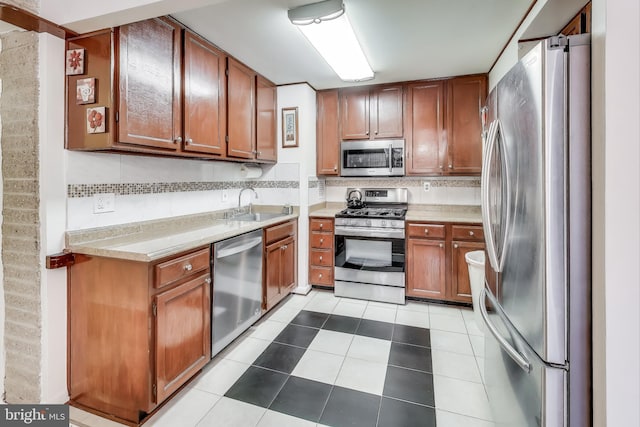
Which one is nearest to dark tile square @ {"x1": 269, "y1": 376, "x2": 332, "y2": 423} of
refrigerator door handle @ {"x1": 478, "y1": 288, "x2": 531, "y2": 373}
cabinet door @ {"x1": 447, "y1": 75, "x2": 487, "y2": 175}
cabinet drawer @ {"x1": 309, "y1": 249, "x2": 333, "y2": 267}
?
refrigerator door handle @ {"x1": 478, "y1": 288, "x2": 531, "y2": 373}

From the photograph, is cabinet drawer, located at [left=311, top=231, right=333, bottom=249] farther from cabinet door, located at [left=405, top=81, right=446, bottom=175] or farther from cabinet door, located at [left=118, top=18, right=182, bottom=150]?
cabinet door, located at [left=118, top=18, right=182, bottom=150]

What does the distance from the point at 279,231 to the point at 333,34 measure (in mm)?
1750

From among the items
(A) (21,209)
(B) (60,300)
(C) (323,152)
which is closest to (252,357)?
(B) (60,300)

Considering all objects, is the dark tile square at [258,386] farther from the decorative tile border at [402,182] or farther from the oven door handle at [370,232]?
the decorative tile border at [402,182]

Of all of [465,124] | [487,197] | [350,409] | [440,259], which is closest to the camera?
[487,197]

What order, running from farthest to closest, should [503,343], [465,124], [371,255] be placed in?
→ [371,255] < [465,124] < [503,343]

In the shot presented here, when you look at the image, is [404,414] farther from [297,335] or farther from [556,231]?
[556,231]

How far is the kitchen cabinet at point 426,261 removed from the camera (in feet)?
10.1

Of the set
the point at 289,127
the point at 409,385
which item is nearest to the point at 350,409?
the point at 409,385

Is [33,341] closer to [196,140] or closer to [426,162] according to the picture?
[196,140]

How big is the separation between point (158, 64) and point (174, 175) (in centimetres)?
87

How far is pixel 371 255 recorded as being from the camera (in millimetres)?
3299

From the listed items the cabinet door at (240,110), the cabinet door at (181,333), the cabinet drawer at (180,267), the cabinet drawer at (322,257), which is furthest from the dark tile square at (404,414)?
the cabinet door at (240,110)

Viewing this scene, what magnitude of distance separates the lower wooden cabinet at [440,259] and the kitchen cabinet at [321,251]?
0.85 meters
